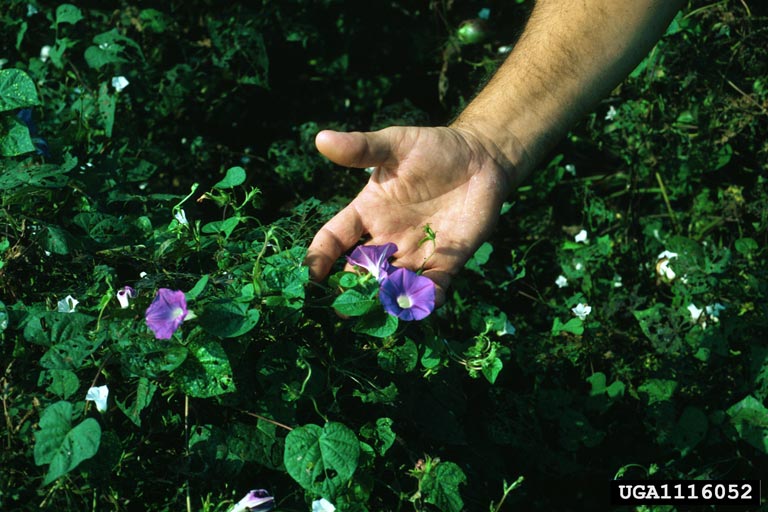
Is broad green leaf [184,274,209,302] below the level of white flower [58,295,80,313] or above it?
above

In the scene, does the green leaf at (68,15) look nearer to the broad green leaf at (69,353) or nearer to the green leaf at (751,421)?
the broad green leaf at (69,353)

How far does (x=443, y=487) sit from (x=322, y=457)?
0.81 feet

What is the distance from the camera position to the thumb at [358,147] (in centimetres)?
156

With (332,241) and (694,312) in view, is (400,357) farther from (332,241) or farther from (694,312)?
(694,312)

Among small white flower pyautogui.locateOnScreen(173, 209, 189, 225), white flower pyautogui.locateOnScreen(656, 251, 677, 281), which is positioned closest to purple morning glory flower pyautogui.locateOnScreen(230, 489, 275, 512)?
small white flower pyautogui.locateOnScreen(173, 209, 189, 225)

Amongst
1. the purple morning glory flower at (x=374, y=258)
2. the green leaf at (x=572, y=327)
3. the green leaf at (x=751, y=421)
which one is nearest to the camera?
the purple morning glory flower at (x=374, y=258)

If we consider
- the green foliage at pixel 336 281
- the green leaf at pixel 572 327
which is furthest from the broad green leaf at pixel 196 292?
the green leaf at pixel 572 327

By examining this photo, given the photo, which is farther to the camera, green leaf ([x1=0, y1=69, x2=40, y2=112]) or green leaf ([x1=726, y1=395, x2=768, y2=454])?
green leaf ([x1=726, y1=395, x2=768, y2=454])

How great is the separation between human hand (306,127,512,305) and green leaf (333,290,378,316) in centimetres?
33

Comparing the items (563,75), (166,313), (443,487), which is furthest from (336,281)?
(563,75)

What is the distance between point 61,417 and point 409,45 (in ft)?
7.21

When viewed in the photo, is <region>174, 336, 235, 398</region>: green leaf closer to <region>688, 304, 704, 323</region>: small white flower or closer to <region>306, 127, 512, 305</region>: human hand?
<region>306, 127, 512, 305</region>: human hand

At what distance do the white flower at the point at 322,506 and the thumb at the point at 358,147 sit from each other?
0.68m

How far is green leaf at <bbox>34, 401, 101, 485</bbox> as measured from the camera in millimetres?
1060
